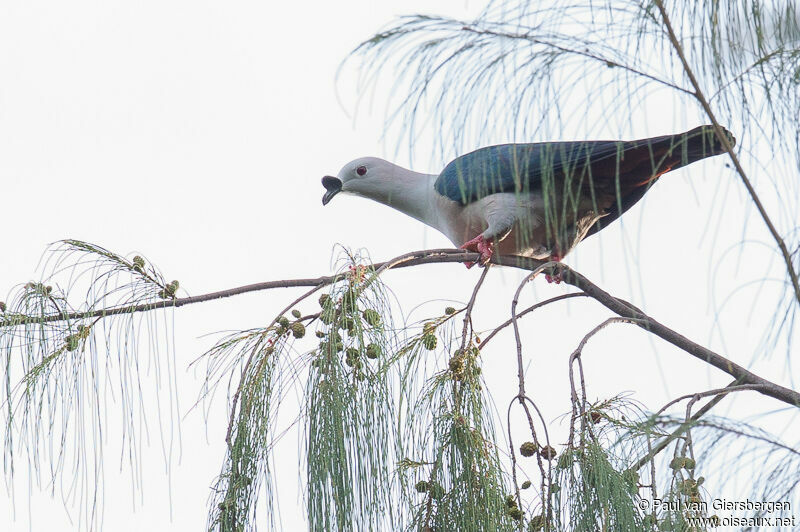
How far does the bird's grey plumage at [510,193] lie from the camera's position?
338 cm

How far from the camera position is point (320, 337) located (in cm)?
237

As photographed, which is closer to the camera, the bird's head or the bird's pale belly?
the bird's pale belly

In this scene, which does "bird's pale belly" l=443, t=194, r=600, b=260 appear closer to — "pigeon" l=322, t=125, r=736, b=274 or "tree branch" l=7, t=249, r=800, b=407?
"pigeon" l=322, t=125, r=736, b=274

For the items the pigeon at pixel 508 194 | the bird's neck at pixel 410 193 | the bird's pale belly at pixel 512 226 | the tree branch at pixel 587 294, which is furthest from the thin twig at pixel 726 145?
the bird's neck at pixel 410 193

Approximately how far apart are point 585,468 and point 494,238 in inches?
67.6

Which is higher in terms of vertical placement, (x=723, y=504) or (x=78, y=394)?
(x=78, y=394)

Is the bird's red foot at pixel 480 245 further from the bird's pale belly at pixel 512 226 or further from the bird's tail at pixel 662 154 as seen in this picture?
the bird's tail at pixel 662 154

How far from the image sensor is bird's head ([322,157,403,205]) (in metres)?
4.57

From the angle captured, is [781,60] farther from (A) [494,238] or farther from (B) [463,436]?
(A) [494,238]

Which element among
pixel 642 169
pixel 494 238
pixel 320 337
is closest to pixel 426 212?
pixel 494 238

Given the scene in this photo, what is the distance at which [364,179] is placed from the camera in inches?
182

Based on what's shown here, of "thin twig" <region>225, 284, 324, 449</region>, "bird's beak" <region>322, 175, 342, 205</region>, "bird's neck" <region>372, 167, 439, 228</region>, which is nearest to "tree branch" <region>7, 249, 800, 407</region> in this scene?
"thin twig" <region>225, 284, 324, 449</region>

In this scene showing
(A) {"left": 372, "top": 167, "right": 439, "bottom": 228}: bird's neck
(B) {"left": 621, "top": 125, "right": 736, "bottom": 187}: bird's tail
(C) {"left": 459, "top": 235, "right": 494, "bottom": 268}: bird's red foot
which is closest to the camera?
(B) {"left": 621, "top": 125, "right": 736, "bottom": 187}: bird's tail

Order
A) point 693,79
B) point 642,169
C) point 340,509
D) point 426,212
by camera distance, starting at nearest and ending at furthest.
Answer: point 693,79 → point 340,509 → point 642,169 → point 426,212
